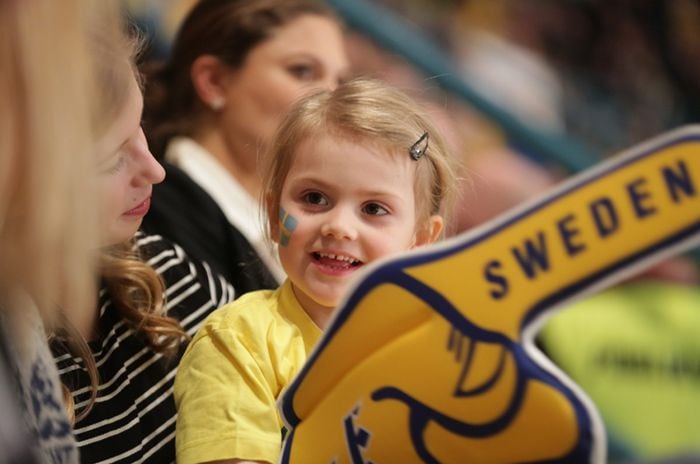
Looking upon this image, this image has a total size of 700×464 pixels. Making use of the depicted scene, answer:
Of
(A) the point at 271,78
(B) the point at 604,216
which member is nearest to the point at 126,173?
(B) the point at 604,216

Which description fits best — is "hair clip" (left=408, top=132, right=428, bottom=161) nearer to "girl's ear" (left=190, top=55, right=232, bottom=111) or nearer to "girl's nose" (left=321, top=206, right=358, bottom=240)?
"girl's nose" (left=321, top=206, right=358, bottom=240)

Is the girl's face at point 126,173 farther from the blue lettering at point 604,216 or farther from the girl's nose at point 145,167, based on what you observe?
the blue lettering at point 604,216

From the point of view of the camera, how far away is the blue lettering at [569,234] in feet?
2.08

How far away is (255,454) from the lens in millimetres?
809

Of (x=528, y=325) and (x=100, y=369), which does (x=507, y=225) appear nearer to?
(x=528, y=325)

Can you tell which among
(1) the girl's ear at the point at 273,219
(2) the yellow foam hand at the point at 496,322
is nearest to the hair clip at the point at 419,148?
(1) the girl's ear at the point at 273,219

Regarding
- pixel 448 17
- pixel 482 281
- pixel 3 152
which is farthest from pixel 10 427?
pixel 448 17

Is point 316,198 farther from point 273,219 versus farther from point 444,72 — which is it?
point 444,72

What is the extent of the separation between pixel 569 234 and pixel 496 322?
6 centimetres

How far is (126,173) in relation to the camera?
83 centimetres

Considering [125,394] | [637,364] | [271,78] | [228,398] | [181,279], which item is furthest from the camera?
[637,364]

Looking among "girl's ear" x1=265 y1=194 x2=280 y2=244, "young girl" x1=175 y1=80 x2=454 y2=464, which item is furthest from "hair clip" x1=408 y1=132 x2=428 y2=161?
"girl's ear" x1=265 y1=194 x2=280 y2=244

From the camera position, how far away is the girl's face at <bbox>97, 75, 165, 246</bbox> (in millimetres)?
759

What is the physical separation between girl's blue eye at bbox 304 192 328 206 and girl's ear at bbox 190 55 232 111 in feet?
2.01
